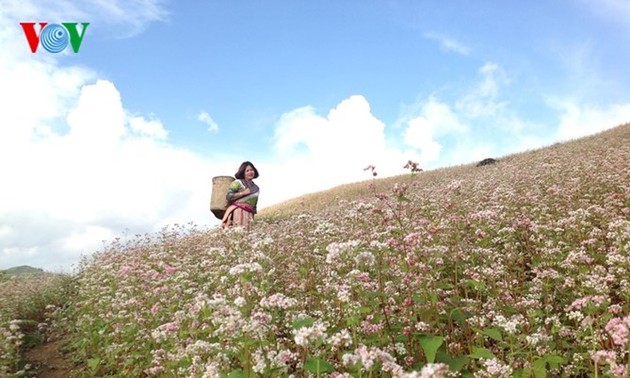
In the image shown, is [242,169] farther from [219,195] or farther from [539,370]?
[539,370]

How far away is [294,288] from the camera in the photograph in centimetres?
795

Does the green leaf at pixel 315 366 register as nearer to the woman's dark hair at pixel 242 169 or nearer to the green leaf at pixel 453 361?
the green leaf at pixel 453 361

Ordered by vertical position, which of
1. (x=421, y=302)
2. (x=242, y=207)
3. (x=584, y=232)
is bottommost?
(x=421, y=302)

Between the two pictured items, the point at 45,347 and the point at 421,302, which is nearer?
the point at 421,302

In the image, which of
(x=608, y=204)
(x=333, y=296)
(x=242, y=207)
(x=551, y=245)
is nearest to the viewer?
(x=333, y=296)

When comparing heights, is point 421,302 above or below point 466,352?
above

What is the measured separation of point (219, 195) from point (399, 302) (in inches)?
707

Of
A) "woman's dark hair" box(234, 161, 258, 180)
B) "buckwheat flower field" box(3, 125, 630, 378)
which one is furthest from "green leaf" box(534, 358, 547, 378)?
"woman's dark hair" box(234, 161, 258, 180)

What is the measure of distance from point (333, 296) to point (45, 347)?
9.17 m

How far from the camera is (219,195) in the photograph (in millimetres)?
22812

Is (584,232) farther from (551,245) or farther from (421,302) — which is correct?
(421,302)

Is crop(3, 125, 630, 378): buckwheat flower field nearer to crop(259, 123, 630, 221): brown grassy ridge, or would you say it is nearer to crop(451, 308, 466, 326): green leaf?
crop(451, 308, 466, 326): green leaf

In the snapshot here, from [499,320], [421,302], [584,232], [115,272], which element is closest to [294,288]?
[421,302]

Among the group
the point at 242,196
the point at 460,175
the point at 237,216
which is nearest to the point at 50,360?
the point at 237,216
